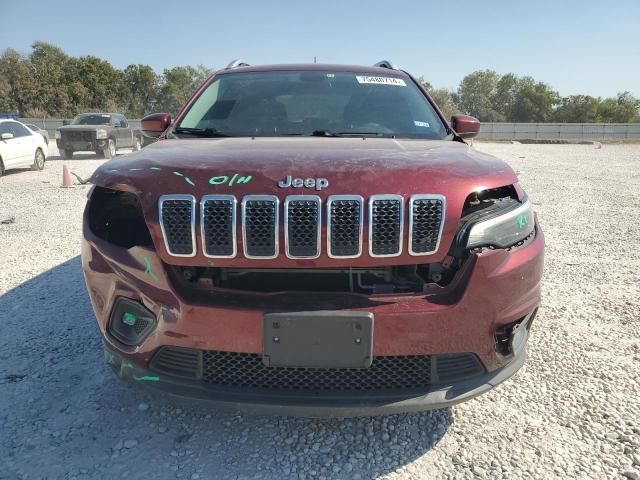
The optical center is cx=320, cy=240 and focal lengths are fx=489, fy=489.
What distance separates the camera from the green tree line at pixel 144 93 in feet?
165

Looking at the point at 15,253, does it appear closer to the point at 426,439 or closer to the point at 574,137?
the point at 426,439

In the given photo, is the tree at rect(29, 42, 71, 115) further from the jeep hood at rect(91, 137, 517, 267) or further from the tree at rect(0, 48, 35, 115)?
the jeep hood at rect(91, 137, 517, 267)

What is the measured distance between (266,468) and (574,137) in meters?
46.7

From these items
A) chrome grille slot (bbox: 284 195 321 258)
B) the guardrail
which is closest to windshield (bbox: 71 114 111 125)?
chrome grille slot (bbox: 284 195 321 258)

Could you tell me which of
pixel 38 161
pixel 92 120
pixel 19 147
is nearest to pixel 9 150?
pixel 19 147

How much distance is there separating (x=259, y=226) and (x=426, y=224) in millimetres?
648

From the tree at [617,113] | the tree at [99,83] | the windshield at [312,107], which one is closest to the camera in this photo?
the windshield at [312,107]

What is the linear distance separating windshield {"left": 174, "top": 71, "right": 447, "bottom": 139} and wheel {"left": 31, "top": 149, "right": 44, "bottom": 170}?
12580 mm

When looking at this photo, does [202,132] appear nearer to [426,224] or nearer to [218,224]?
[218,224]

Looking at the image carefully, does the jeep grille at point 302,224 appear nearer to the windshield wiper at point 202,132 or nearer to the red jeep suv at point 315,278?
the red jeep suv at point 315,278

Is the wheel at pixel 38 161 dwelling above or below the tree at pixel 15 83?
below

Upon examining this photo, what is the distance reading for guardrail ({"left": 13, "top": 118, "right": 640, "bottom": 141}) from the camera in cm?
4116

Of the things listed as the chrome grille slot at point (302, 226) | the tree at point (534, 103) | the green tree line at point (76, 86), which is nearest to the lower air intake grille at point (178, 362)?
the chrome grille slot at point (302, 226)

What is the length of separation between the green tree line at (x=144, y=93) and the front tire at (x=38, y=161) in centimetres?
2537
